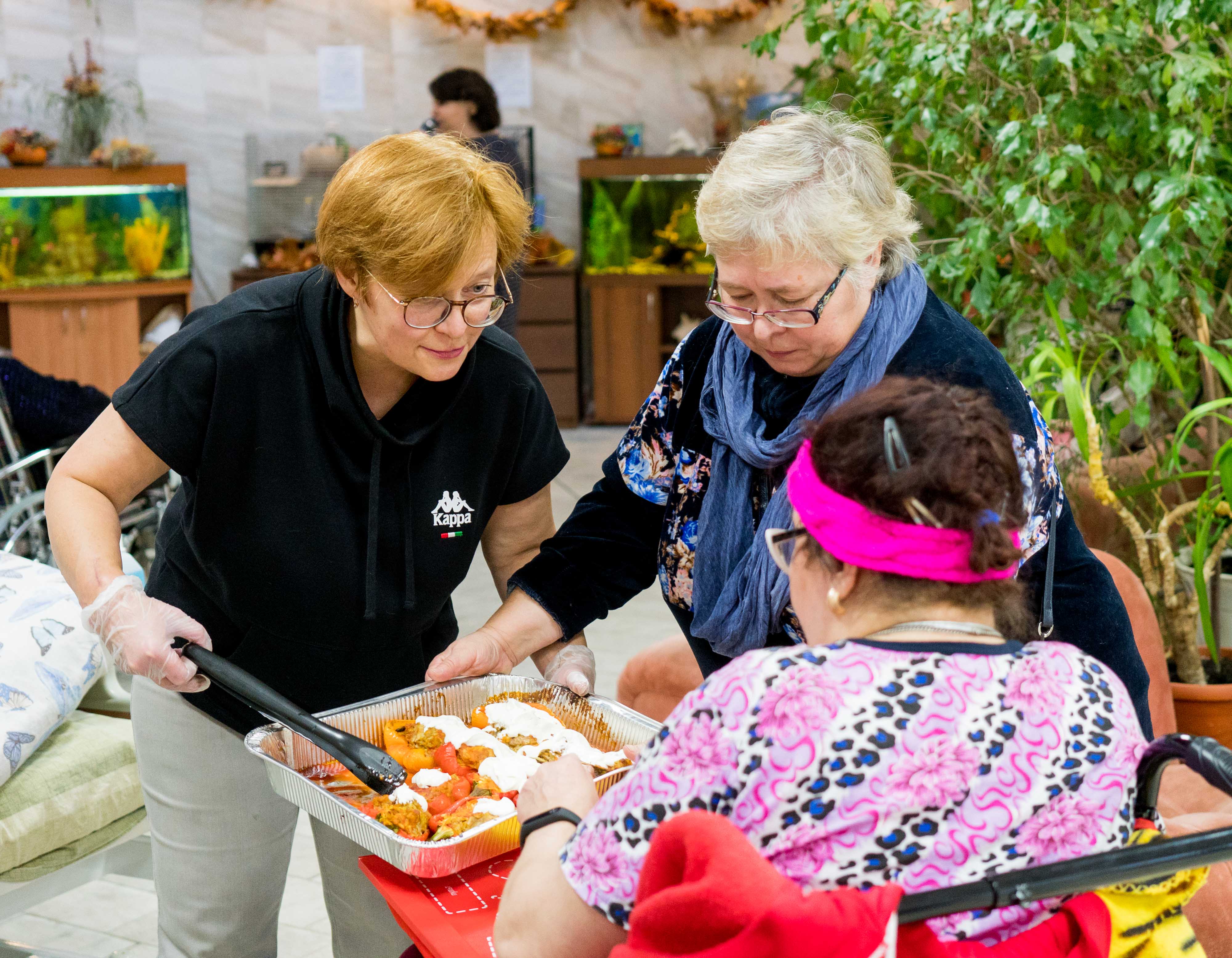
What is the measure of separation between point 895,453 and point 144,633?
1052 mm

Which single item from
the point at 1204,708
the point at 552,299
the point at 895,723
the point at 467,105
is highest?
the point at 467,105

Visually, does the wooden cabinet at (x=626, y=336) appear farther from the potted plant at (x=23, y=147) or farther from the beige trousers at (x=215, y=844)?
the beige trousers at (x=215, y=844)

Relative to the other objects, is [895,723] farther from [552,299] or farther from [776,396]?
[552,299]

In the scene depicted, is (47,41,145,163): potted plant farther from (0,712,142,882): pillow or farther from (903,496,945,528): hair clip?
(903,496,945,528): hair clip

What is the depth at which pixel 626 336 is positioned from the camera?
7492 millimetres

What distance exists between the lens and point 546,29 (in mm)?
7938

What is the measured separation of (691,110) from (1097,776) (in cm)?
746

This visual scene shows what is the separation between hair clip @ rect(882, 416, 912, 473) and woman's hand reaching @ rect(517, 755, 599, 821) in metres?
0.46

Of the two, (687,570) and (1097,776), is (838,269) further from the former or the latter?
(1097,776)

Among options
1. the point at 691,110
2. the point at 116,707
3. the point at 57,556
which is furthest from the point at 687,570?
the point at 691,110

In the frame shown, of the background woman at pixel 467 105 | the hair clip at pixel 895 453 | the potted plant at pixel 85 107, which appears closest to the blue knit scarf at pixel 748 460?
the hair clip at pixel 895 453

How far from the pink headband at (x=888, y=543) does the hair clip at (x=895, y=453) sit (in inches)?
1.7

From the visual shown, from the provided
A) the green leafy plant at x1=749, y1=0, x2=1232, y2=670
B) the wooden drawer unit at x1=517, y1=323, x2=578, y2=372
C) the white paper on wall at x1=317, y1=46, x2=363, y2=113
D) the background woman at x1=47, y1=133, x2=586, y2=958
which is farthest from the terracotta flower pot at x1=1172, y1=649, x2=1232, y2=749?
the white paper on wall at x1=317, y1=46, x2=363, y2=113

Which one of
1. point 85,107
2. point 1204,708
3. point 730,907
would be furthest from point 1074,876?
point 85,107
